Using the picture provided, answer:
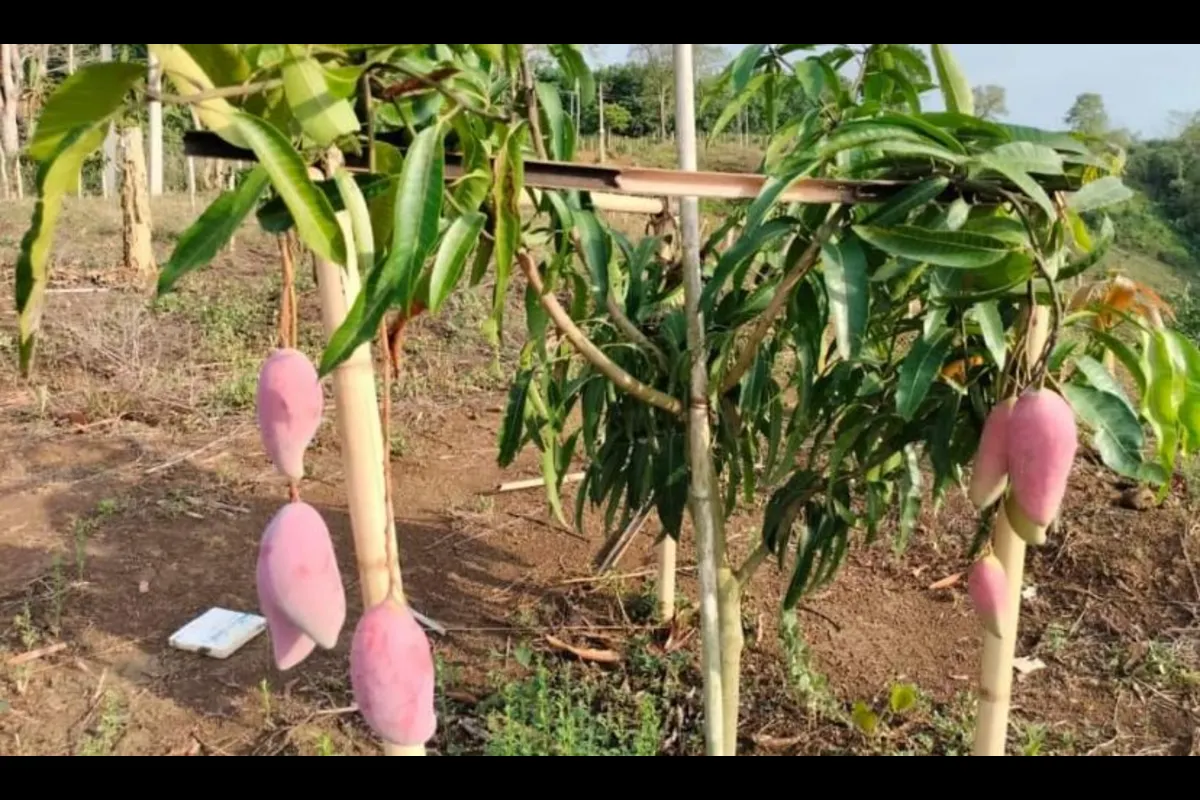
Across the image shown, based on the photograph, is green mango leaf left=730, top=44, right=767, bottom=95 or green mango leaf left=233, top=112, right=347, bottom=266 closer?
green mango leaf left=233, top=112, right=347, bottom=266

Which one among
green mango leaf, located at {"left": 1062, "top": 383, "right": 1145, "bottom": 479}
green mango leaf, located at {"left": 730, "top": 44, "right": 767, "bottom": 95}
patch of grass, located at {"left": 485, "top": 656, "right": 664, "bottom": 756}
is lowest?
patch of grass, located at {"left": 485, "top": 656, "right": 664, "bottom": 756}

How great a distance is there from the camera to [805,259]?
1.00m

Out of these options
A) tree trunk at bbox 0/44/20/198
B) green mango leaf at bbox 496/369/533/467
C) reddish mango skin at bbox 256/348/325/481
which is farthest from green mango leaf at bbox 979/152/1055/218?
tree trunk at bbox 0/44/20/198

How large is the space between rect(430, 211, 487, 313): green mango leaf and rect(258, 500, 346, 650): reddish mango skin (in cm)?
22

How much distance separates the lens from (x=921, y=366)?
1004 millimetres

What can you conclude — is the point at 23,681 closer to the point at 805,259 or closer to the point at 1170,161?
the point at 805,259

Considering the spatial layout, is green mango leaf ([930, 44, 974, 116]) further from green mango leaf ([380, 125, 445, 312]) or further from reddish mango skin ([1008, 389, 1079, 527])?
green mango leaf ([380, 125, 445, 312])

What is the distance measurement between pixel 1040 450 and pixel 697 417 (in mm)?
501

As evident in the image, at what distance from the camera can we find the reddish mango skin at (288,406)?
2.12 feet

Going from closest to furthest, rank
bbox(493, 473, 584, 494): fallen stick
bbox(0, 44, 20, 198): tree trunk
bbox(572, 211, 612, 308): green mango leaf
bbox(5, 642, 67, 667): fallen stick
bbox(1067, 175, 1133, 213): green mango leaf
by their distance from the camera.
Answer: bbox(1067, 175, 1133, 213): green mango leaf, bbox(572, 211, 612, 308): green mango leaf, bbox(5, 642, 67, 667): fallen stick, bbox(493, 473, 584, 494): fallen stick, bbox(0, 44, 20, 198): tree trunk

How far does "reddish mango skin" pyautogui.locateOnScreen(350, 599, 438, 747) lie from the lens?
2.11 ft

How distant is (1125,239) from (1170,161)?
1.29 m

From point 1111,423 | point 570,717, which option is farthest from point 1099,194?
point 570,717
